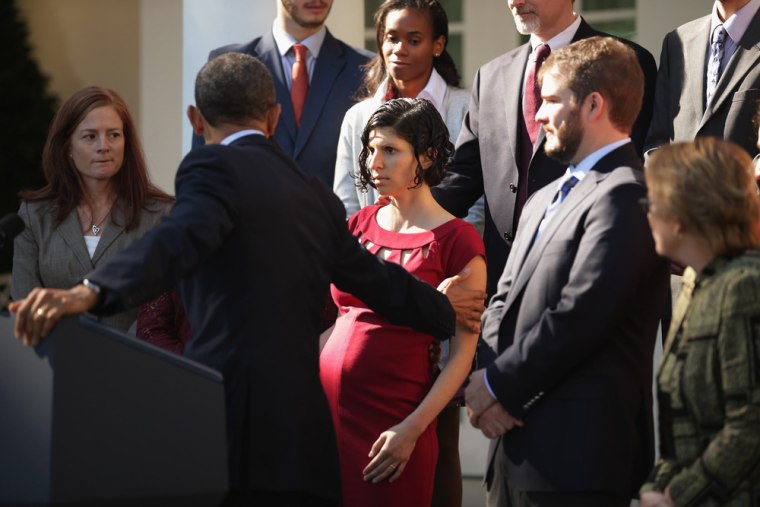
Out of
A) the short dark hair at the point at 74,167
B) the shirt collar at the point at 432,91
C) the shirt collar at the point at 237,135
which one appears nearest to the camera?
the shirt collar at the point at 237,135

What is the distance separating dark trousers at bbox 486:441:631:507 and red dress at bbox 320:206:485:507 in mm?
454

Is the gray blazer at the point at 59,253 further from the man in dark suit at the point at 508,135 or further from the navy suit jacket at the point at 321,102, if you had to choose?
the man in dark suit at the point at 508,135

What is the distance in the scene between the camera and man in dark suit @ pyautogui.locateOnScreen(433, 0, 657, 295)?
436 cm

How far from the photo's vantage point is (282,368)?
3051mm

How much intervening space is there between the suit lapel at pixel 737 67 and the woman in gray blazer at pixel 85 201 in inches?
72.2

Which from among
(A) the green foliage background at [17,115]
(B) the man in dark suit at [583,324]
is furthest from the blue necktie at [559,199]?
(A) the green foliage background at [17,115]

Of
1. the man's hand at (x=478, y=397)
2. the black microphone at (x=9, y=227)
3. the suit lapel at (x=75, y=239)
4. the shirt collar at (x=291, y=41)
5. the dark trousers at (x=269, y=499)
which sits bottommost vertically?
the dark trousers at (x=269, y=499)

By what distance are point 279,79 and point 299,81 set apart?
8cm

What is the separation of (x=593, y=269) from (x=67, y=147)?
2.23 metres

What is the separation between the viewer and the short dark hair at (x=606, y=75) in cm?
340

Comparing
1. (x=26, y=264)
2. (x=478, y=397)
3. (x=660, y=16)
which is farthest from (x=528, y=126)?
(x=660, y=16)

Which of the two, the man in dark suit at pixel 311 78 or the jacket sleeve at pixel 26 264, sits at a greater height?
the man in dark suit at pixel 311 78

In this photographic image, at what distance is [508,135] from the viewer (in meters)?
4.40

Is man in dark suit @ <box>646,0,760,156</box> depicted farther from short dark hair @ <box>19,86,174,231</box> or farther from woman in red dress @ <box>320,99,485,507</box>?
short dark hair @ <box>19,86,174,231</box>
